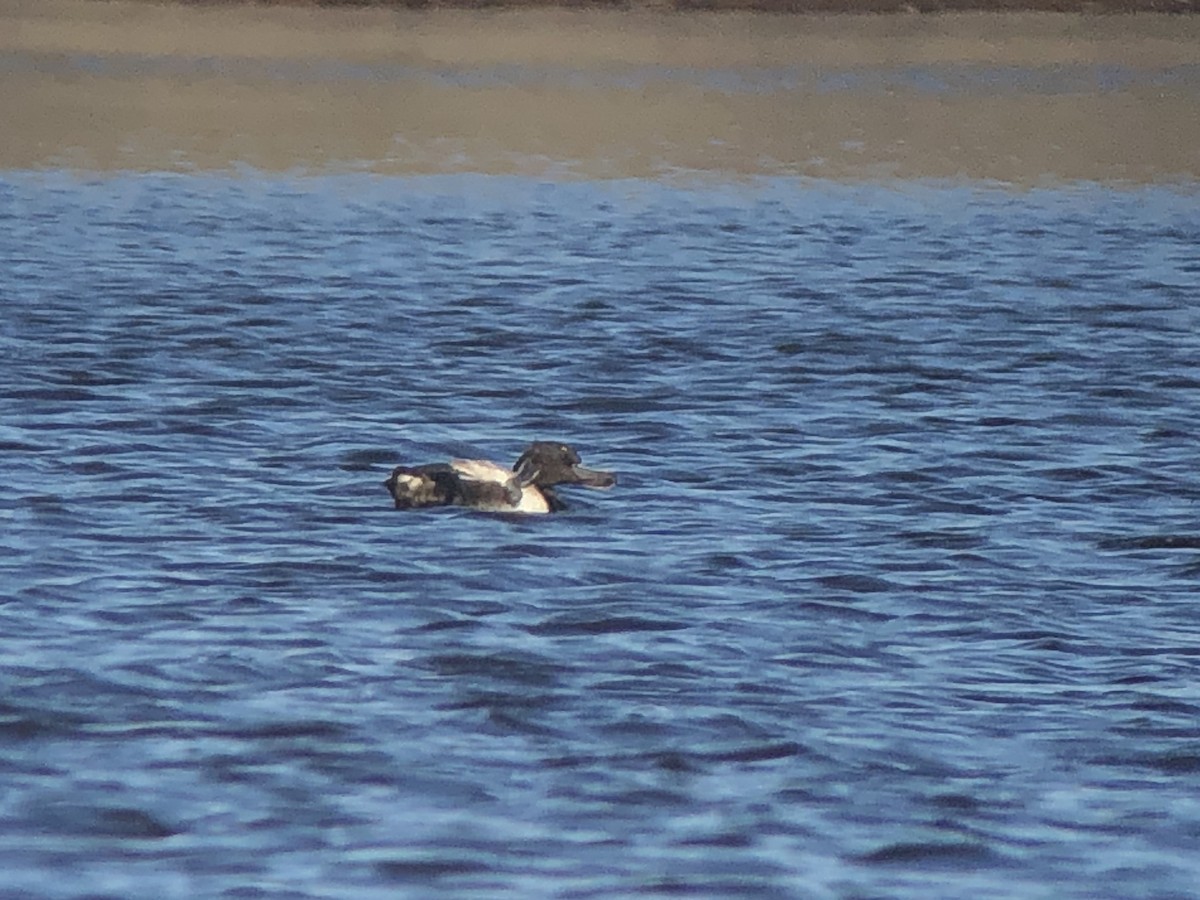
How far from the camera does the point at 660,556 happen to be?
11.3 metres

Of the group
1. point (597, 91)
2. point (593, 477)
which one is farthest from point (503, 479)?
point (597, 91)

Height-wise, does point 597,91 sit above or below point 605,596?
below

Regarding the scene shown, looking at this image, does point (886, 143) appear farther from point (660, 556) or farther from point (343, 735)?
point (343, 735)

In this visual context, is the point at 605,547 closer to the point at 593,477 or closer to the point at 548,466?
the point at 548,466

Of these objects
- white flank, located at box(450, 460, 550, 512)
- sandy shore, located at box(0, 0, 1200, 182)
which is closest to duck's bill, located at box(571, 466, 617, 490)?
white flank, located at box(450, 460, 550, 512)

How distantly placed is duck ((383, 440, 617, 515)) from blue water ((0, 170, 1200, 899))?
13 centimetres

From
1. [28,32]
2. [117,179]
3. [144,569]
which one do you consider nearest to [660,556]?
[144,569]

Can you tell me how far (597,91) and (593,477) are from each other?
3227 centimetres

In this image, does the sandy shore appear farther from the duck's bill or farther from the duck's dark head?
the duck's dark head

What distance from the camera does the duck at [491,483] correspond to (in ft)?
39.5

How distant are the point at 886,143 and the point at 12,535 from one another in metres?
26.8

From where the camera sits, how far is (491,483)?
12.0 meters

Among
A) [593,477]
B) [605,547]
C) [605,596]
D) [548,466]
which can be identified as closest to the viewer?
[605,596]

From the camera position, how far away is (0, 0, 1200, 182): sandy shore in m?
34.8
